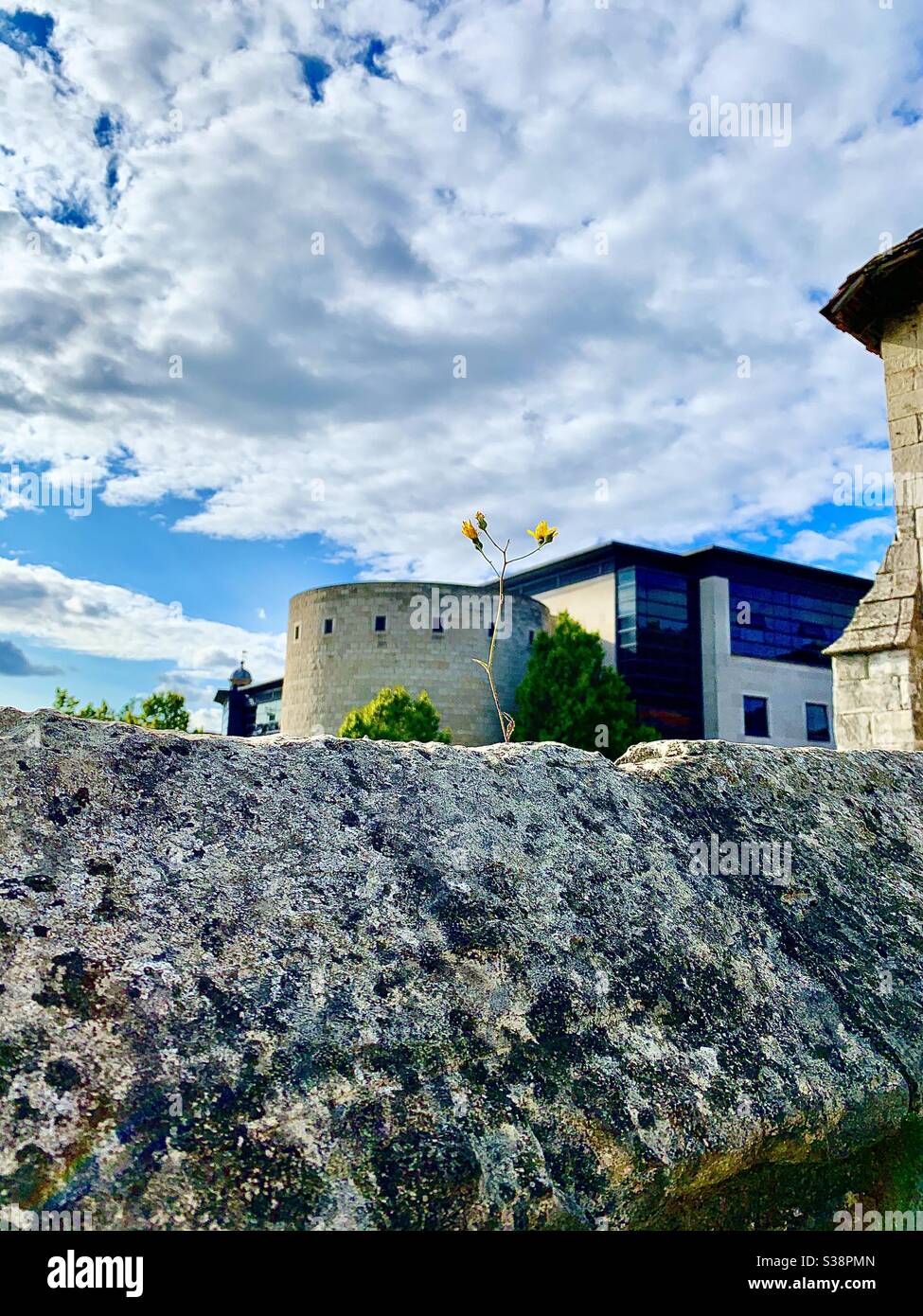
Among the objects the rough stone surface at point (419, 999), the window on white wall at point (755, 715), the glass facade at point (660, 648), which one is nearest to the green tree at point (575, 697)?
the glass facade at point (660, 648)

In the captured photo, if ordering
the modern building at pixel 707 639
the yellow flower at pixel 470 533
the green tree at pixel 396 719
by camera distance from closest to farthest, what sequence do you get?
1. the yellow flower at pixel 470 533
2. the green tree at pixel 396 719
3. the modern building at pixel 707 639

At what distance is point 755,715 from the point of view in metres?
34.2

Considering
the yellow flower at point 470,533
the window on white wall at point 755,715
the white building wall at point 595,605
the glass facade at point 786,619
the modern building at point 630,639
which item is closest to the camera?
the yellow flower at point 470,533

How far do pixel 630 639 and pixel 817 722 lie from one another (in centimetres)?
889

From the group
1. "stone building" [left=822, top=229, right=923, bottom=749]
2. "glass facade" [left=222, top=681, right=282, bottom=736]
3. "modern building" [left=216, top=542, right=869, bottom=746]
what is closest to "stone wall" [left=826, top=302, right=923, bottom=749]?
"stone building" [left=822, top=229, right=923, bottom=749]

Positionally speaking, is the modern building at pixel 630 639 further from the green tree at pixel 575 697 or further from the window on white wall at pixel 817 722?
the green tree at pixel 575 697

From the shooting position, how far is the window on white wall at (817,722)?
116 ft

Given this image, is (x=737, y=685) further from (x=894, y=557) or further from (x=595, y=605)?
(x=894, y=557)

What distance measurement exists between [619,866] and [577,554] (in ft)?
110

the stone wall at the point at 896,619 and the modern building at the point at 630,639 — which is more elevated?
the modern building at the point at 630,639

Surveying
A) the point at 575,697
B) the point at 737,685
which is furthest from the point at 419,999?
the point at 737,685

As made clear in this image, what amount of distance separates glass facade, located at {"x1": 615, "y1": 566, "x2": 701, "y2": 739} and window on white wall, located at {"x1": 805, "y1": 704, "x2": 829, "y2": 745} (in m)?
4.79

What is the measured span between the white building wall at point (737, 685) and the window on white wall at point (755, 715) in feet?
0.59
